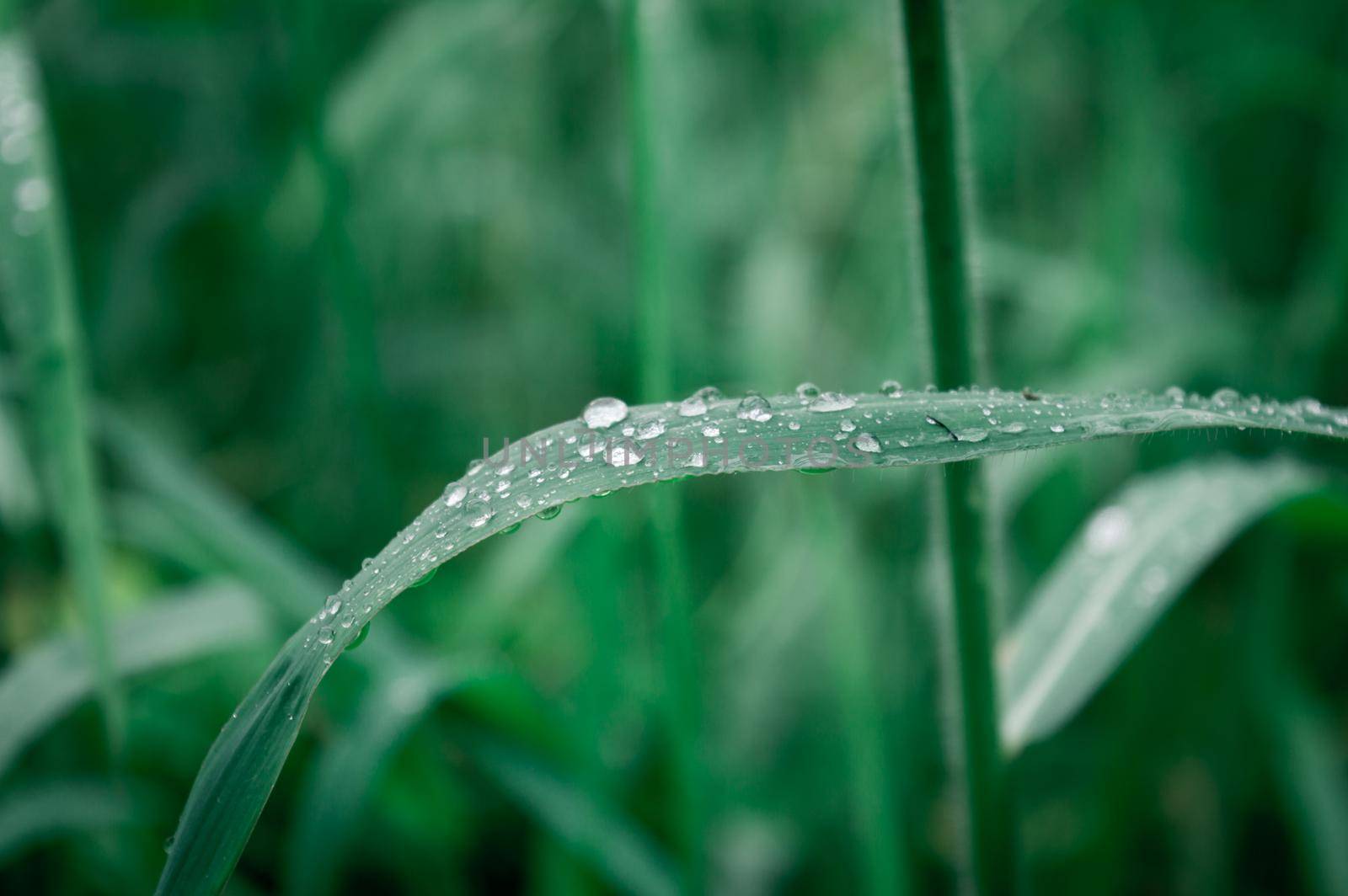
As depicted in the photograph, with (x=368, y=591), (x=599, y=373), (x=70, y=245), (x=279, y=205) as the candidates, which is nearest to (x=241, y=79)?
(x=279, y=205)

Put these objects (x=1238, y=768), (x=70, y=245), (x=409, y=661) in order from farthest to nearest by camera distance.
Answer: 1. (x=70, y=245)
2. (x=1238, y=768)
3. (x=409, y=661)

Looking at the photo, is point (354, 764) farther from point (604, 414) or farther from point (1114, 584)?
point (1114, 584)

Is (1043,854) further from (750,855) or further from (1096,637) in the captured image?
(1096,637)

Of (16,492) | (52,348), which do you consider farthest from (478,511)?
(16,492)

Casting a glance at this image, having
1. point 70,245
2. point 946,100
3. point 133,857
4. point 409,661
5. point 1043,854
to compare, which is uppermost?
point 70,245

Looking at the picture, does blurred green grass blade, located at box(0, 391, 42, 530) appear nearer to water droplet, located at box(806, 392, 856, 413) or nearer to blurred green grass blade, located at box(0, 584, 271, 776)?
blurred green grass blade, located at box(0, 584, 271, 776)

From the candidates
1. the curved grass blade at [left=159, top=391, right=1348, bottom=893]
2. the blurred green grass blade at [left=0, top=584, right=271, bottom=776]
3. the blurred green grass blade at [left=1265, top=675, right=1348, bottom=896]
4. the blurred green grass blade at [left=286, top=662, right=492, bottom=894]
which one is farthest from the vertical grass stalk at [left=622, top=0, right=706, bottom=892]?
the blurred green grass blade at [left=1265, top=675, right=1348, bottom=896]

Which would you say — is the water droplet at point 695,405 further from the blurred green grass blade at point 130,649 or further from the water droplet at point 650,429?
the blurred green grass blade at point 130,649
